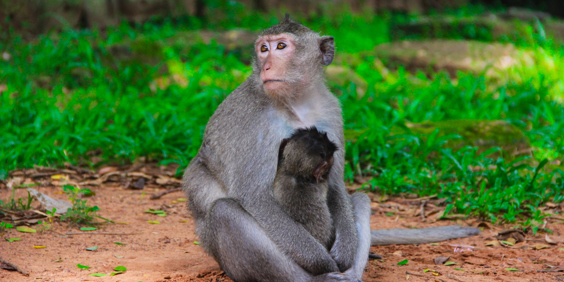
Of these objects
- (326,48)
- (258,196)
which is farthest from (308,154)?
(326,48)

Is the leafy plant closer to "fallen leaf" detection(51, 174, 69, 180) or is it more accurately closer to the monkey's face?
"fallen leaf" detection(51, 174, 69, 180)

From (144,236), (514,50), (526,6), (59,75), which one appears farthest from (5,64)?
(526,6)

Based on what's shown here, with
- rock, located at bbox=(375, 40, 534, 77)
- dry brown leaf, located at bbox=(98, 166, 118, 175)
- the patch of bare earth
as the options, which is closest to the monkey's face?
the patch of bare earth

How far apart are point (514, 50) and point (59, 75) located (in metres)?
7.57

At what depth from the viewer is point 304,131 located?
3531 millimetres

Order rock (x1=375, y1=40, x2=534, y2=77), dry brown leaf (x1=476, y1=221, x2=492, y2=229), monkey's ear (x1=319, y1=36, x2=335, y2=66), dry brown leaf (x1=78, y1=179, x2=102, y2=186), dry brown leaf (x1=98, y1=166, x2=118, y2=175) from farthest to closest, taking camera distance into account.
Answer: rock (x1=375, y1=40, x2=534, y2=77), dry brown leaf (x1=98, y1=166, x2=118, y2=175), dry brown leaf (x1=78, y1=179, x2=102, y2=186), dry brown leaf (x1=476, y1=221, x2=492, y2=229), monkey's ear (x1=319, y1=36, x2=335, y2=66)

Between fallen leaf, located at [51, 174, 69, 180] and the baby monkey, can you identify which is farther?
fallen leaf, located at [51, 174, 69, 180]

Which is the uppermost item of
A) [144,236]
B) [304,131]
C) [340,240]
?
[304,131]

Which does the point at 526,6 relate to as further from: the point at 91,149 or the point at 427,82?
the point at 91,149

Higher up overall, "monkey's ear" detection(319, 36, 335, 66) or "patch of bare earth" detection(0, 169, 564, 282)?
"monkey's ear" detection(319, 36, 335, 66)

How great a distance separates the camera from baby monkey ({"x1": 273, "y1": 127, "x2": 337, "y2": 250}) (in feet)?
11.4

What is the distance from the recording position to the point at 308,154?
345cm

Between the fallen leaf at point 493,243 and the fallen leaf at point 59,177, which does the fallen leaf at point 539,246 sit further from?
the fallen leaf at point 59,177

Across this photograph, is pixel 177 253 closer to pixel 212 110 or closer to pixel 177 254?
pixel 177 254
